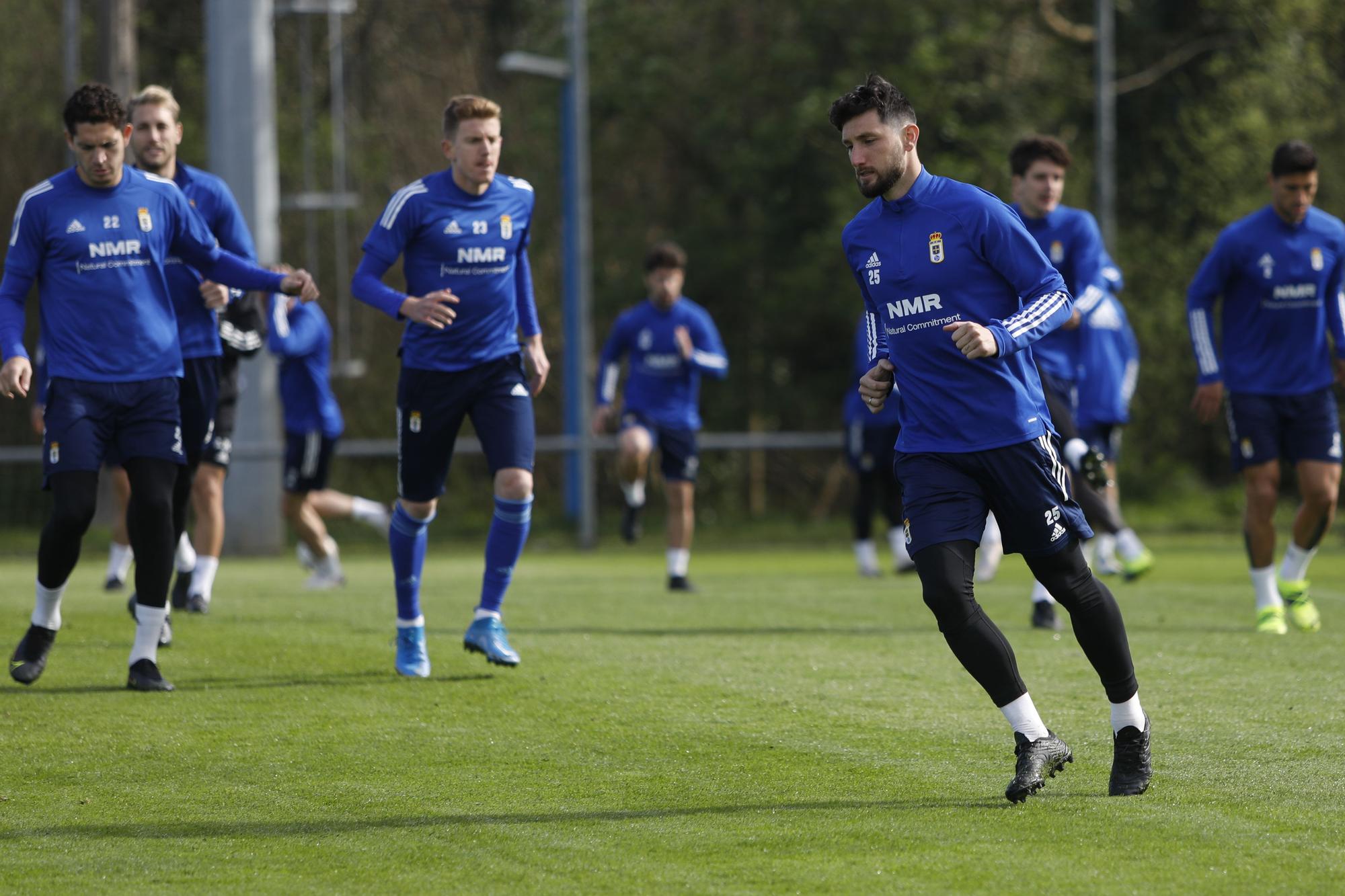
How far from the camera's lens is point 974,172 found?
23234 mm

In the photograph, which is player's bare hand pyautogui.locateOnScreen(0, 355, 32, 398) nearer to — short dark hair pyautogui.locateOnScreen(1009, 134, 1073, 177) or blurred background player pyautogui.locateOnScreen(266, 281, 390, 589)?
short dark hair pyautogui.locateOnScreen(1009, 134, 1073, 177)

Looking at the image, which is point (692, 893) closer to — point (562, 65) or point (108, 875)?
point (108, 875)


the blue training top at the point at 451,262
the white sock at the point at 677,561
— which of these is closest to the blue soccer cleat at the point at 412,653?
the blue training top at the point at 451,262

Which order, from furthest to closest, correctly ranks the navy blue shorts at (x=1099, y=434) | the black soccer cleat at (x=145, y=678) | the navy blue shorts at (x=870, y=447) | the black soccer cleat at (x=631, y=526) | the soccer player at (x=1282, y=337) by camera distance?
1. the black soccer cleat at (x=631, y=526)
2. the navy blue shorts at (x=870, y=447)
3. the navy blue shorts at (x=1099, y=434)
4. the soccer player at (x=1282, y=337)
5. the black soccer cleat at (x=145, y=678)

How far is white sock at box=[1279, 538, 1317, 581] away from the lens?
382 inches

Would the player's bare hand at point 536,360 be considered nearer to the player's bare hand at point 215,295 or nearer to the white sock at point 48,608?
the player's bare hand at point 215,295

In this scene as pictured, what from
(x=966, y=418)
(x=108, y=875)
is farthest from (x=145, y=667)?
(x=966, y=418)

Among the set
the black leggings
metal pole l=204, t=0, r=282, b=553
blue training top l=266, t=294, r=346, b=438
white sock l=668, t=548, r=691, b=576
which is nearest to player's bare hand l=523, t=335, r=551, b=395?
the black leggings

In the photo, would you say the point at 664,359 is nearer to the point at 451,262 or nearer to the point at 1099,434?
the point at 1099,434

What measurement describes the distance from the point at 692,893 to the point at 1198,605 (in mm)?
7312

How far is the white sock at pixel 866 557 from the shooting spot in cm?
1405

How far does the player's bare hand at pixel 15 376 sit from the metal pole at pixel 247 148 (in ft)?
39.8

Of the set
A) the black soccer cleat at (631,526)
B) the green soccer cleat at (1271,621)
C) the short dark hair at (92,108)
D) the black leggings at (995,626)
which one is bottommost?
the black soccer cleat at (631,526)

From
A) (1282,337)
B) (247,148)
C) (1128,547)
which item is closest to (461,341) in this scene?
(1282,337)
